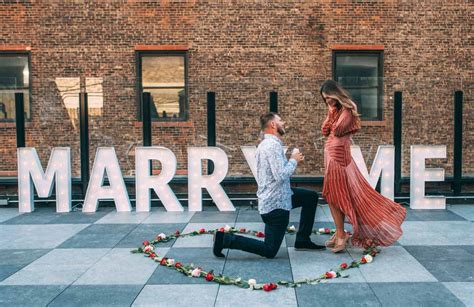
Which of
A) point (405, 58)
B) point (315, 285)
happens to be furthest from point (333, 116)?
point (405, 58)

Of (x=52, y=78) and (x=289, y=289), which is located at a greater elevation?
(x=52, y=78)

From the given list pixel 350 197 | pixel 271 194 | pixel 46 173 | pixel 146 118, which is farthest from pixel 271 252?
pixel 46 173

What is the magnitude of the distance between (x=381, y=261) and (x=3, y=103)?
1127cm

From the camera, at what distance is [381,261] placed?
5270 millimetres

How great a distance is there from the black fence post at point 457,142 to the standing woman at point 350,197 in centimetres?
426

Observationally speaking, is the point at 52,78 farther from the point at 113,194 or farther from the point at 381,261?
the point at 381,261

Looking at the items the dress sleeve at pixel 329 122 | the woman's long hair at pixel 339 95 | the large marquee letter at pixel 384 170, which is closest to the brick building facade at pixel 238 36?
the large marquee letter at pixel 384 170

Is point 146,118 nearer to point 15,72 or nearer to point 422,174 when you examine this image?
point 422,174

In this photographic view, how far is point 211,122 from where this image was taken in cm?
927

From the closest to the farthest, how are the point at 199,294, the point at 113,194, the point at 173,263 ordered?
the point at 199,294 → the point at 173,263 → the point at 113,194

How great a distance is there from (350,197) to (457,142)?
4.93 meters

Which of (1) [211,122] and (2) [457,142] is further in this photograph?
(2) [457,142]

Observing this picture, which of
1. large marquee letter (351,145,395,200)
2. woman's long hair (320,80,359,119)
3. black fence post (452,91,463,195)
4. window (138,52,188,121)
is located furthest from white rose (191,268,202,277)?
window (138,52,188,121)

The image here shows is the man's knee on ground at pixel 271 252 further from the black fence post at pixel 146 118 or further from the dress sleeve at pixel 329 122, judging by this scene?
the black fence post at pixel 146 118
